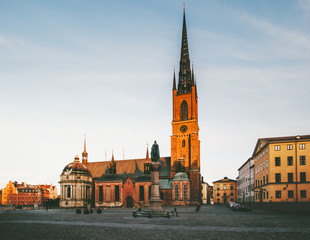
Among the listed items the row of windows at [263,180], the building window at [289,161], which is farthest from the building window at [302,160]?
the row of windows at [263,180]

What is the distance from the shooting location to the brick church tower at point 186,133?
232 feet

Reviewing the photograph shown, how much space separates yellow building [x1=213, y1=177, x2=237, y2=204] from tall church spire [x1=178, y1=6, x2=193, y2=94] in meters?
68.2

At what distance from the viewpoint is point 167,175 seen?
249 feet

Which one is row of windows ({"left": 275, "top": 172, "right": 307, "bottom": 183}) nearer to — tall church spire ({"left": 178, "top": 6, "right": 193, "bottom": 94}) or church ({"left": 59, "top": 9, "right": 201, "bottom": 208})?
church ({"left": 59, "top": 9, "right": 201, "bottom": 208})

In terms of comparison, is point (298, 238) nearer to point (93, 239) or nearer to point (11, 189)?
point (93, 239)

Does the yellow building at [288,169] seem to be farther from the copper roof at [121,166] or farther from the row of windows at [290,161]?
the copper roof at [121,166]

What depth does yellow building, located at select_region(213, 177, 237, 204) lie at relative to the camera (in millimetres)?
128875

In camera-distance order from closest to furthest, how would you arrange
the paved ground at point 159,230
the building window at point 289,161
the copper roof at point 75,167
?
1. the paved ground at point 159,230
2. the building window at point 289,161
3. the copper roof at point 75,167

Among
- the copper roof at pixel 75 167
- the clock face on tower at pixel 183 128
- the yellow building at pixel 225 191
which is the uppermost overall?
the clock face on tower at pixel 183 128

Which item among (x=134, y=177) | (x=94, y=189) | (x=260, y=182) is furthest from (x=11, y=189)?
(x=260, y=182)

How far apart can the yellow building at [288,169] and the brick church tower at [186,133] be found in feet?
68.0

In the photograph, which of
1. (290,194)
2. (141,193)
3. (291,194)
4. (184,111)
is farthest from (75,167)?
(291,194)

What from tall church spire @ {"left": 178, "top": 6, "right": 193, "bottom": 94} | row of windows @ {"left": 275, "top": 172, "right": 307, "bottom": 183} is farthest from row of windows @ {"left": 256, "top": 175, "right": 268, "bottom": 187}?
tall church spire @ {"left": 178, "top": 6, "right": 193, "bottom": 94}

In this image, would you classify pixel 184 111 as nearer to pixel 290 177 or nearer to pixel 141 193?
pixel 141 193
